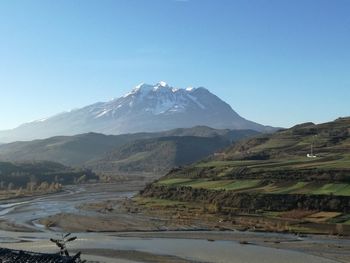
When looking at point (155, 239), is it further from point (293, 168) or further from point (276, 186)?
point (293, 168)

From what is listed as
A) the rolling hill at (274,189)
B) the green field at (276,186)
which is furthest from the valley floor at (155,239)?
the green field at (276,186)

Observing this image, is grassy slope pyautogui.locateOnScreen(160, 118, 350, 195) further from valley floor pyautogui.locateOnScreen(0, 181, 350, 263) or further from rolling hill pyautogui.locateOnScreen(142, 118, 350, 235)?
valley floor pyautogui.locateOnScreen(0, 181, 350, 263)

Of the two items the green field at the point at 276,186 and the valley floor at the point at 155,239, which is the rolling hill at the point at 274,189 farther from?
the valley floor at the point at 155,239

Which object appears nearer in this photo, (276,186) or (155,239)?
(155,239)

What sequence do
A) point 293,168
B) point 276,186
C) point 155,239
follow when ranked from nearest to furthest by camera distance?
point 155,239
point 276,186
point 293,168

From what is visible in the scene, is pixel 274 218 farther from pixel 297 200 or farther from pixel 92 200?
pixel 92 200

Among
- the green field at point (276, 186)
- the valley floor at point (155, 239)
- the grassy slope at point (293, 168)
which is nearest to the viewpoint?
the valley floor at point (155, 239)

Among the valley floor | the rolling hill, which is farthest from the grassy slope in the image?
the valley floor

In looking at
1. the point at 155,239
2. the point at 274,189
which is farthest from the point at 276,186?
the point at 155,239

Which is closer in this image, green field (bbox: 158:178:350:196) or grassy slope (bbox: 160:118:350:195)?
green field (bbox: 158:178:350:196)

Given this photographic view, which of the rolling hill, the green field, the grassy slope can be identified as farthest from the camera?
the grassy slope

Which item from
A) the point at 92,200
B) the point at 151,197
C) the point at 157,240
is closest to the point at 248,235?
the point at 157,240
